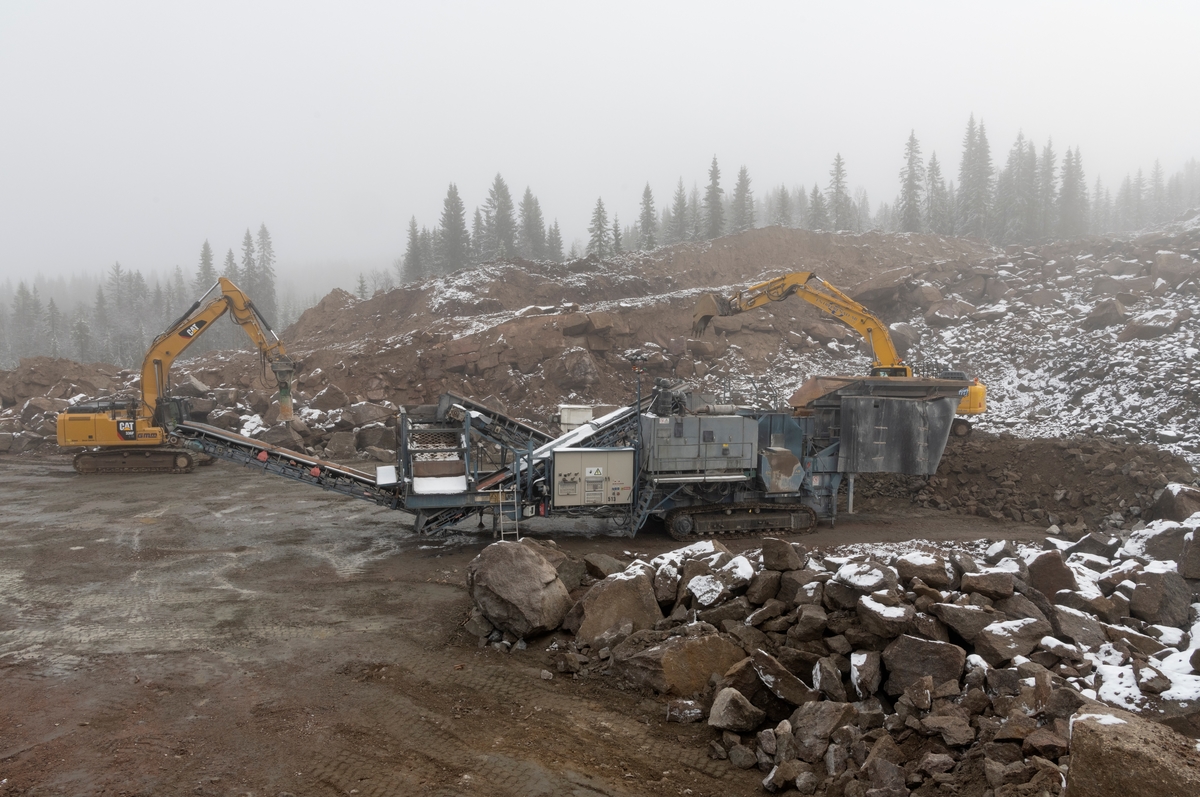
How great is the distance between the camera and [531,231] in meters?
66.6

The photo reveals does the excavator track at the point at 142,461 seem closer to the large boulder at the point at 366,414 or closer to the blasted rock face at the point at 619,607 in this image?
the large boulder at the point at 366,414

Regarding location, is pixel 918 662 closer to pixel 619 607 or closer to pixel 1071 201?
pixel 619 607

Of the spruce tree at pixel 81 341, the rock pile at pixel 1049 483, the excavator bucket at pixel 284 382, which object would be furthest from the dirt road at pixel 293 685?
the spruce tree at pixel 81 341

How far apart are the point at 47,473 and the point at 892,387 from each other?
25.9 metres

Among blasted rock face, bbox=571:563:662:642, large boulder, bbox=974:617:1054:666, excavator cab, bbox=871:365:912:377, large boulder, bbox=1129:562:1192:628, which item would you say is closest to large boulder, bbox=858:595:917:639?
large boulder, bbox=974:617:1054:666

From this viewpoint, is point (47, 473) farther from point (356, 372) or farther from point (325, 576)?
point (325, 576)

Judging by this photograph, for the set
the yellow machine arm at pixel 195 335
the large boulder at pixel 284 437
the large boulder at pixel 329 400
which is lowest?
the large boulder at pixel 284 437

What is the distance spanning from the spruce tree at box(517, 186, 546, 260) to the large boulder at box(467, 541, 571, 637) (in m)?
58.9

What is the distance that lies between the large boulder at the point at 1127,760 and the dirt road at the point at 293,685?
101 inches

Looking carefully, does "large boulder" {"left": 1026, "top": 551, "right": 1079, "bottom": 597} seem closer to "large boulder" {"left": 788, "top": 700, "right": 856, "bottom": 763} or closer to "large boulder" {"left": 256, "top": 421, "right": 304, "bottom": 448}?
"large boulder" {"left": 788, "top": 700, "right": 856, "bottom": 763}

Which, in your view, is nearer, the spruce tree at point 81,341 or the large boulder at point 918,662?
the large boulder at point 918,662

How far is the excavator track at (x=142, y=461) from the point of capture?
2203 cm

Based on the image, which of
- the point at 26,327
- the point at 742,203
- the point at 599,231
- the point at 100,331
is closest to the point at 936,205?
the point at 742,203

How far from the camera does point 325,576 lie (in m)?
12.1
